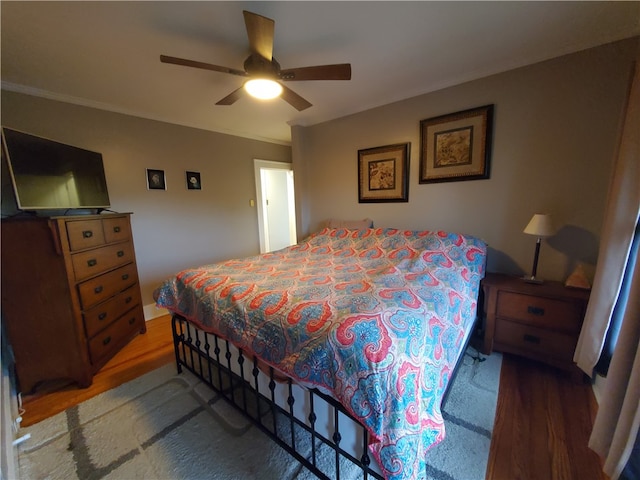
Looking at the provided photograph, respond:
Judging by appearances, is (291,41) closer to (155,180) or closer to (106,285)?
(155,180)

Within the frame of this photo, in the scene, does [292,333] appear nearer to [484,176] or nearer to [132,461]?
[132,461]

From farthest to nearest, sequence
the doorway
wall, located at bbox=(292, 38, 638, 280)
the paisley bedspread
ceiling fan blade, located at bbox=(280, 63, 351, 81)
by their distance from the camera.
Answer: the doorway
wall, located at bbox=(292, 38, 638, 280)
ceiling fan blade, located at bbox=(280, 63, 351, 81)
the paisley bedspread

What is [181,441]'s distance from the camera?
1.41 metres

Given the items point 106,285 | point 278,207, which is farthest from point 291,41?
point 278,207

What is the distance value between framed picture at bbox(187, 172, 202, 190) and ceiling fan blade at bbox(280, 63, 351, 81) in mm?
2170

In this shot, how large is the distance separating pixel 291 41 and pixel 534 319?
2.67m

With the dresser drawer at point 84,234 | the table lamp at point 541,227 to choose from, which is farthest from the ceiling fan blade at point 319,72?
the dresser drawer at point 84,234

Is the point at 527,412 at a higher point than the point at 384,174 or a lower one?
lower

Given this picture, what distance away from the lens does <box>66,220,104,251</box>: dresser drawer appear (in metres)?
1.82

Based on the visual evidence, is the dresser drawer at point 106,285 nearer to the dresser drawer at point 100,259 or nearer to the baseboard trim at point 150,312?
the dresser drawer at point 100,259

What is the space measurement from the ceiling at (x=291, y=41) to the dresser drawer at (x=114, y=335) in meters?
2.10

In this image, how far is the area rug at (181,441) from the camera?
124cm

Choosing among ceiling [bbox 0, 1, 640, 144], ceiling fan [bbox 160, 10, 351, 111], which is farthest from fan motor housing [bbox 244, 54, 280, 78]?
ceiling [bbox 0, 1, 640, 144]

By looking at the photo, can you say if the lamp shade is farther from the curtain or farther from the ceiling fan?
the ceiling fan
